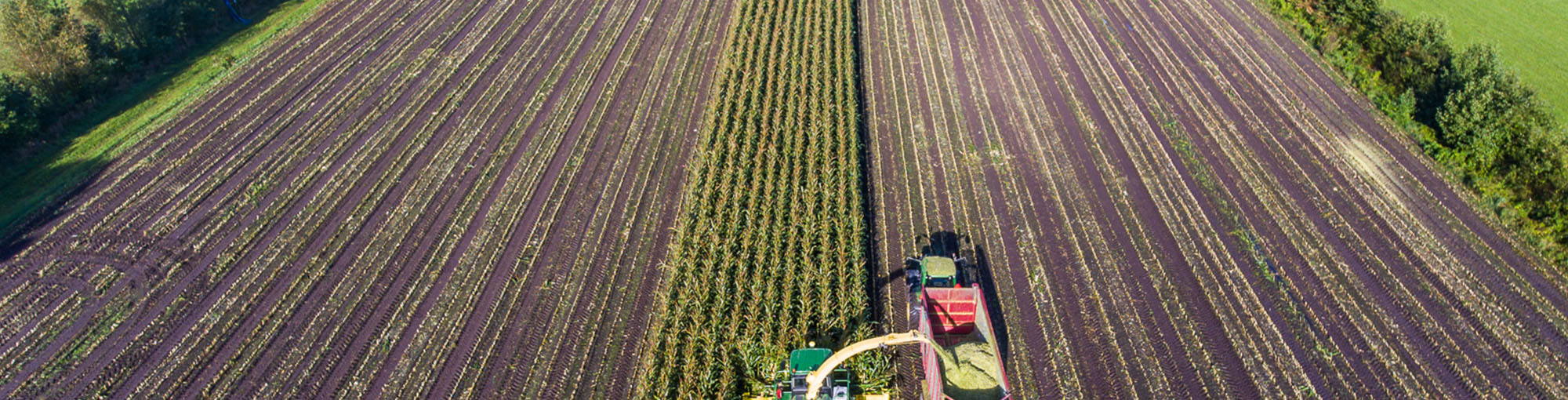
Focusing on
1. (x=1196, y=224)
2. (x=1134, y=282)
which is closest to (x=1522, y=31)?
(x=1196, y=224)

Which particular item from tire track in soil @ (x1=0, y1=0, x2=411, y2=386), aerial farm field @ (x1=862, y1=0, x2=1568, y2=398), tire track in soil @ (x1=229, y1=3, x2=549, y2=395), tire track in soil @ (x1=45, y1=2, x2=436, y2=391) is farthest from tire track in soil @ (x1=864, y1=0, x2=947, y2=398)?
tire track in soil @ (x1=0, y1=0, x2=411, y2=386)

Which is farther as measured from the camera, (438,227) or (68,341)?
(438,227)

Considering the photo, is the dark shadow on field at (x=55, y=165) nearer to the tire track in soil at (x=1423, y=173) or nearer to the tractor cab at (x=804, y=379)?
the tractor cab at (x=804, y=379)

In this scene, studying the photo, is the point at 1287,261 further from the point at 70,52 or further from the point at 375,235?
the point at 70,52

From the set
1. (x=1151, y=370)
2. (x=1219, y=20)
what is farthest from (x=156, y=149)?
(x=1219, y=20)

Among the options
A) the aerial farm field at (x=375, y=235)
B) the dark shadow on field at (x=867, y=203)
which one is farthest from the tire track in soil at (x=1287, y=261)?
the aerial farm field at (x=375, y=235)

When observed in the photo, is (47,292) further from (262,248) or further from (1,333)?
(262,248)
